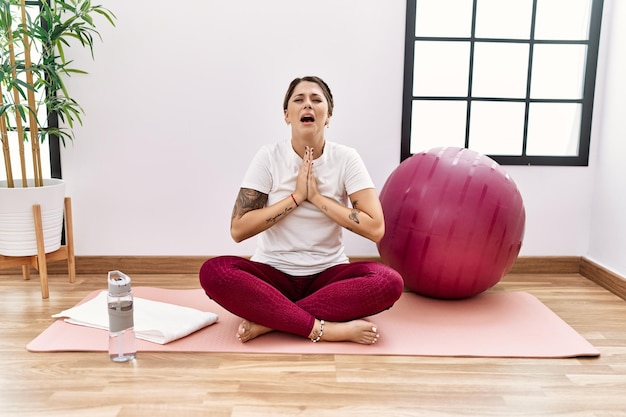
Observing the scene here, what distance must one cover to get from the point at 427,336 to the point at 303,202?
28.4 inches

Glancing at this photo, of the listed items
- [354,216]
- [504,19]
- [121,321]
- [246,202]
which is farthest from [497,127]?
[121,321]

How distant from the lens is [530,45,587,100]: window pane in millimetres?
3115

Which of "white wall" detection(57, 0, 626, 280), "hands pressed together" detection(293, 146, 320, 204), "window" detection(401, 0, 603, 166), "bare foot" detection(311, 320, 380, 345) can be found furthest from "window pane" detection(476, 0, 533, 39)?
"bare foot" detection(311, 320, 380, 345)

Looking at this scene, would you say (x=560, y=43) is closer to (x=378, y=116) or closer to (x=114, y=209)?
(x=378, y=116)

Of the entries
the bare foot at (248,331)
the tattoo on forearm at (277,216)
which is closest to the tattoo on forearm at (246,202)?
the tattoo on forearm at (277,216)

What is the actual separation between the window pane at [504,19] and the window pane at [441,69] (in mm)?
141

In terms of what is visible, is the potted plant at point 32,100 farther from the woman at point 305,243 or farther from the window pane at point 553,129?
the window pane at point 553,129

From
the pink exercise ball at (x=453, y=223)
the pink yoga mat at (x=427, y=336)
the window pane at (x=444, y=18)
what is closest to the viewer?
the pink yoga mat at (x=427, y=336)

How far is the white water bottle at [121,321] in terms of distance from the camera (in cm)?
189

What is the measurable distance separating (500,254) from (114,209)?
6.54ft

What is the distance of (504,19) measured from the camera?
3.09 m

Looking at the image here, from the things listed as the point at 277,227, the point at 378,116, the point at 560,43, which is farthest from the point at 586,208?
the point at 277,227

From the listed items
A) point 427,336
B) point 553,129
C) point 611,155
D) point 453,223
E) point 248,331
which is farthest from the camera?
point 553,129

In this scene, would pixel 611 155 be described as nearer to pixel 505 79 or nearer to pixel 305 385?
pixel 505 79
